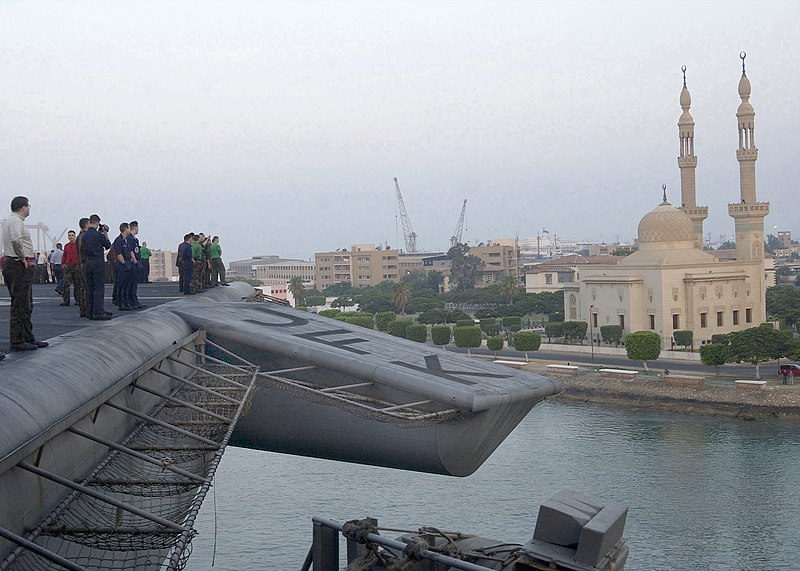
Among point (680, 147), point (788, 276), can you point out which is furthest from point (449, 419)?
point (788, 276)

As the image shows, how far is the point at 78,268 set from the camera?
A: 14.8m

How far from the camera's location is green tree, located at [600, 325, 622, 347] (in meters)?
60.0

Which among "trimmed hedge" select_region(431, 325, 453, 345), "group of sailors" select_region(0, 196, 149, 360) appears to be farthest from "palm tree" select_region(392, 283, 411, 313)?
"group of sailors" select_region(0, 196, 149, 360)

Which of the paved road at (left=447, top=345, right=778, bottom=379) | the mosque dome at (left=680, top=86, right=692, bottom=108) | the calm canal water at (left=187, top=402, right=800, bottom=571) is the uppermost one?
the mosque dome at (left=680, top=86, right=692, bottom=108)

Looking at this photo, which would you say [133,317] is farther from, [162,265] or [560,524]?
[162,265]

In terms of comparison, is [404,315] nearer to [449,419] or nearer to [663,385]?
[663,385]

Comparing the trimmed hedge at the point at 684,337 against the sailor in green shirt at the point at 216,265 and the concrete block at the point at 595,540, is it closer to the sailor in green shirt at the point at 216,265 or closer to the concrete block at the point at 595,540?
the sailor in green shirt at the point at 216,265

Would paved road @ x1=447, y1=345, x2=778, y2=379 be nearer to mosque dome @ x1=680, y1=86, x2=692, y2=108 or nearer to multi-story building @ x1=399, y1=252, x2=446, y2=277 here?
mosque dome @ x1=680, y1=86, x2=692, y2=108

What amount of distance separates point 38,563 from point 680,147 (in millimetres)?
66948

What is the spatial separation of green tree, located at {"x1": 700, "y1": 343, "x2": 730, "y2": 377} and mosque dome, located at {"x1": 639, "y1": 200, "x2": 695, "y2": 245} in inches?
525

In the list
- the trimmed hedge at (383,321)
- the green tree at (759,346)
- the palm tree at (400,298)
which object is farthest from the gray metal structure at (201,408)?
the palm tree at (400,298)

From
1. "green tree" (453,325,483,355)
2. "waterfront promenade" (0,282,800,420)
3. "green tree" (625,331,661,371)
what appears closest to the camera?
"waterfront promenade" (0,282,800,420)

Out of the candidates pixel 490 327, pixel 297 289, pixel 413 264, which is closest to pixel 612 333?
pixel 490 327

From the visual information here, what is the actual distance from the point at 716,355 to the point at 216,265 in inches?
1271
